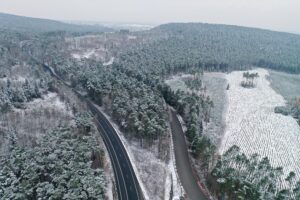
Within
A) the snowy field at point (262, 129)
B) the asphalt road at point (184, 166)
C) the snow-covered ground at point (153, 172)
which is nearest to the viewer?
the snow-covered ground at point (153, 172)

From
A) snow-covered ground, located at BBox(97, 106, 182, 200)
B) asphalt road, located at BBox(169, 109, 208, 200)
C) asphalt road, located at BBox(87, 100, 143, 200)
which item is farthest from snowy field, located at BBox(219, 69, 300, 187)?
asphalt road, located at BBox(87, 100, 143, 200)

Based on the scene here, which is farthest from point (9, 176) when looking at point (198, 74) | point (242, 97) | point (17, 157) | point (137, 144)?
point (198, 74)

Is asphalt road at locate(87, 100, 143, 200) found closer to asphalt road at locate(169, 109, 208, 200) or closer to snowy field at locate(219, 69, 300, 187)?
asphalt road at locate(169, 109, 208, 200)

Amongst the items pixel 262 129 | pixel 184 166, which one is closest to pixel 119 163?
pixel 184 166

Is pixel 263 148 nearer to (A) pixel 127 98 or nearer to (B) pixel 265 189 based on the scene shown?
(B) pixel 265 189

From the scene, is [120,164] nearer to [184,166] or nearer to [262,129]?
[184,166]

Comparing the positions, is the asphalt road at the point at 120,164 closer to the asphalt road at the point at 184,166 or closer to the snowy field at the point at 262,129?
the asphalt road at the point at 184,166

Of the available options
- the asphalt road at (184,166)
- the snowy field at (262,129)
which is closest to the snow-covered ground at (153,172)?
the asphalt road at (184,166)
